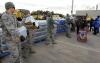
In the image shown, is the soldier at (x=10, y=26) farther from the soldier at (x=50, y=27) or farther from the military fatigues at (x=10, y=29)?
the soldier at (x=50, y=27)

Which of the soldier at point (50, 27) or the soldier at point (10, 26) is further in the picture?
the soldier at point (50, 27)

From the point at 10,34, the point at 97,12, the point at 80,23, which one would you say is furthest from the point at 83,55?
the point at 97,12

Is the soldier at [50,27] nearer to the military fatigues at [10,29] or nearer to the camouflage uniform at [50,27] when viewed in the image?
the camouflage uniform at [50,27]

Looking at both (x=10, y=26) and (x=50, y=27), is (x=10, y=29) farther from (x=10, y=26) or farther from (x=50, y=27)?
(x=50, y=27)

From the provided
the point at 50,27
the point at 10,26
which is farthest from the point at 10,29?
the point at 50,27

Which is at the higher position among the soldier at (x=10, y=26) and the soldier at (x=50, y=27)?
the soldier at (x=10, y=26)

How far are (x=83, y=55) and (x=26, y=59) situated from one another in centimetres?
257

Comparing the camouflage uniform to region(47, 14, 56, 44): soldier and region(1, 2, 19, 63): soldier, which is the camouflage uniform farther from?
region(1, 2, 19, 63): soldier

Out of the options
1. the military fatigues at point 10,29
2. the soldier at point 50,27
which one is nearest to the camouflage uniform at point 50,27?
the soldier at point 50,27

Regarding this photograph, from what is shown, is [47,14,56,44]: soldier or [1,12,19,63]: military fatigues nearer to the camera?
[1,12,19,63]: military fatigues

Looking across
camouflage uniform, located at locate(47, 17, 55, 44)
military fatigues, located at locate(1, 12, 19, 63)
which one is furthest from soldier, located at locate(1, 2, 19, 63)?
camouflage uniform, located at locate(47, 17, 55, 44)

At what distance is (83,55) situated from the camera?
31.1ft

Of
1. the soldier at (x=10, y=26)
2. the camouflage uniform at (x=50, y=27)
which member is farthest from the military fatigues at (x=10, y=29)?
the camouflage uniform at (x=50, y=27)

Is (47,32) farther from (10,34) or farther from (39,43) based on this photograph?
(10,34)
